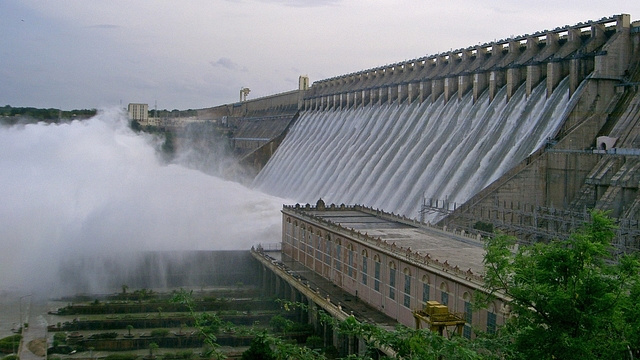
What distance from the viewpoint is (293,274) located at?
102 feet

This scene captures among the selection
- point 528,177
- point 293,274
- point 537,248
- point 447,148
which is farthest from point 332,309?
point 447,148

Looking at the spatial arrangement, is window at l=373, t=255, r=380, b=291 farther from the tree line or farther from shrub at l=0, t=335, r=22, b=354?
the tree line

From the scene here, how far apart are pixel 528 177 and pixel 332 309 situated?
37.0ft

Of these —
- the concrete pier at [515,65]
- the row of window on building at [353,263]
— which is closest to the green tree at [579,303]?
the row of window on building at [353,263]

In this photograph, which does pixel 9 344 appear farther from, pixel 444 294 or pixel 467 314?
pixel 467 314

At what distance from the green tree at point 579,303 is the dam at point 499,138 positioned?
13.7 meters

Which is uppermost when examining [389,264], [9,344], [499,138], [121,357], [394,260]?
[499,138]

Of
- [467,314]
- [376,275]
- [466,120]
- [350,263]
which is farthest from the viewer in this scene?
[466,120]

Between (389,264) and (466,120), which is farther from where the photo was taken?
(466,120)

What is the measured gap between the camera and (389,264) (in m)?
→ 24.3

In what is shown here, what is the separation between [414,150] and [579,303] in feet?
111

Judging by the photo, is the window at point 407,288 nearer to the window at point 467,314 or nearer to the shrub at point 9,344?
the window at point 467,314

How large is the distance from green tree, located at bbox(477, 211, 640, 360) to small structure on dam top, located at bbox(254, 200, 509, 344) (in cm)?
249

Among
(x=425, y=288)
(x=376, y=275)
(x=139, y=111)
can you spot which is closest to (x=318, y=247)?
(x=376, y=275)
